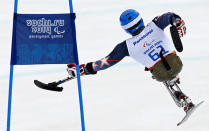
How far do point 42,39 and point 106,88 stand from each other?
2.25 m

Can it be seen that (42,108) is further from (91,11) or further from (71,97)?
(91,11)

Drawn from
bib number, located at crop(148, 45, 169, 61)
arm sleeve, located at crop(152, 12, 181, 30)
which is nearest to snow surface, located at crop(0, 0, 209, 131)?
bib number, located at crop(148, 45, 169, 61)

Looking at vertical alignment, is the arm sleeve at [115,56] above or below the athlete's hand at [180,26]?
below

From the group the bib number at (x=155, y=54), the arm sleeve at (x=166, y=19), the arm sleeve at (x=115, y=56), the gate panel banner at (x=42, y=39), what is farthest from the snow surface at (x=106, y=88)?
the arm sleeve at (x=166, y=19)

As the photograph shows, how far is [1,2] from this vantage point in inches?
465

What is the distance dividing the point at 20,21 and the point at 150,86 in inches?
112

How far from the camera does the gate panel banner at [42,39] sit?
5781 millimetres

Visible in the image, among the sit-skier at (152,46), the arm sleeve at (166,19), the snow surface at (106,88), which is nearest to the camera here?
the arm sleeve at (166,19)

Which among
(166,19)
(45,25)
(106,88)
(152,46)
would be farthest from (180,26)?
(106,88)

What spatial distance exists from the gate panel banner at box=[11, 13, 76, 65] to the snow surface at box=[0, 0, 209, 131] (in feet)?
3.98

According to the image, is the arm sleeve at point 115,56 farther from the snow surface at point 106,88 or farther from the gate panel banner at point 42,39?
the snow surface at point 106,88

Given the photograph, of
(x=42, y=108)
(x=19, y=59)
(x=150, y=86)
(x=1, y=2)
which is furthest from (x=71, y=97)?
(x=1, y=2)

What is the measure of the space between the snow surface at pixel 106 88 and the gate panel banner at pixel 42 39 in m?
1.21

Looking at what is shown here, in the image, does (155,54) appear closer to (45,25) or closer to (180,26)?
(180,26)
